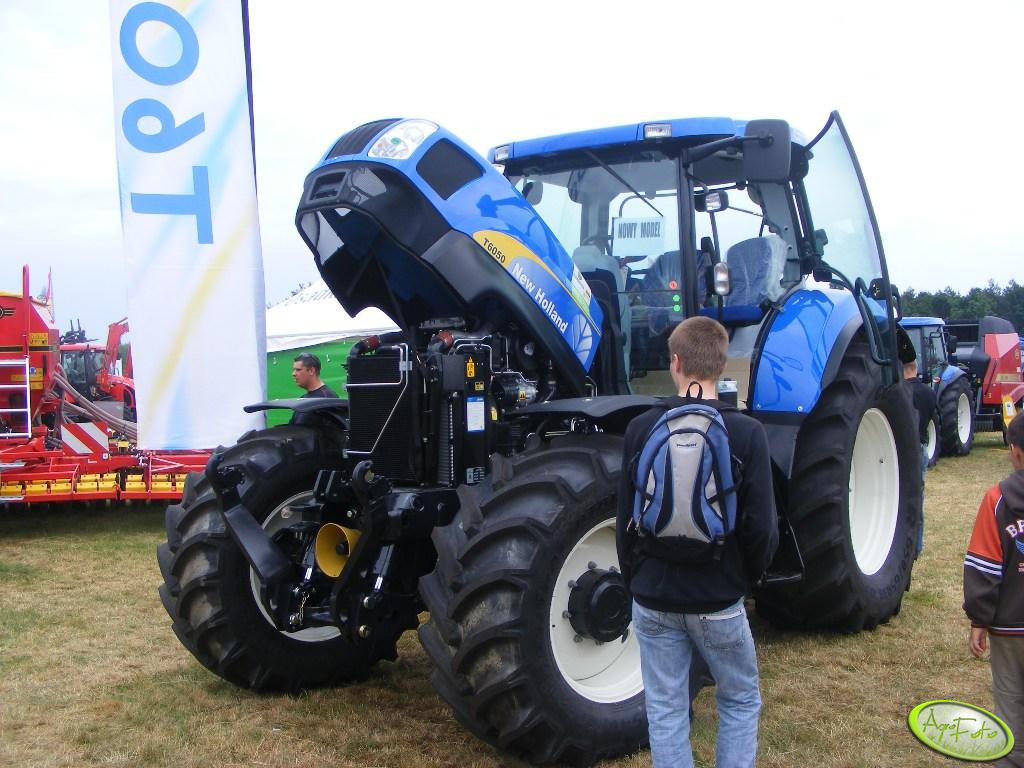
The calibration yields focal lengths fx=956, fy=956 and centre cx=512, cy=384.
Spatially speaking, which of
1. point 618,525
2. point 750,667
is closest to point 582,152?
point 618,525

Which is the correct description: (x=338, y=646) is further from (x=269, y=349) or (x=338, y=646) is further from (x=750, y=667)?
(x=269, y=349)

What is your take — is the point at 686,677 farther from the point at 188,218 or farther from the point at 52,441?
the point at 52,441

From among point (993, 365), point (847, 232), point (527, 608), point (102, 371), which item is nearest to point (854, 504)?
point (847, 232)

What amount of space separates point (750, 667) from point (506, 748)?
110cm

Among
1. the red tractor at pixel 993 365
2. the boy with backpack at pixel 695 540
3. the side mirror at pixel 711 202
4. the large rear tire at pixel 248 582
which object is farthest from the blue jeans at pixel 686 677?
the red tractor at pixel 993 365

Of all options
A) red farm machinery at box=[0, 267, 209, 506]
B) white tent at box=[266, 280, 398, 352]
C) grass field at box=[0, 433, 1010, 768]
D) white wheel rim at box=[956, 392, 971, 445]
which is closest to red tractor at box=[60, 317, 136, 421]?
white tent at box=[266, 280, 398, 352]

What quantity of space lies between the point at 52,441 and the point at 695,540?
29.7ft

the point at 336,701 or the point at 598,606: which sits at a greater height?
the point at 598,606

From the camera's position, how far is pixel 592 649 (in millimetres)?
3744

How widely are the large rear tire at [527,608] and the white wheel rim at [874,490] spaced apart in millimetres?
2397

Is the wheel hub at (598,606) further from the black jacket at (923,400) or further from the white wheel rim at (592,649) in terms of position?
the black jacket at (923,400)

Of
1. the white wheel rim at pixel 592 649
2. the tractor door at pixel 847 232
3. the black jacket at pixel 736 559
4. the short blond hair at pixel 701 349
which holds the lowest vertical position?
the white wheel rim at pixel 592 649

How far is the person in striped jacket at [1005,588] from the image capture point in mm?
2994

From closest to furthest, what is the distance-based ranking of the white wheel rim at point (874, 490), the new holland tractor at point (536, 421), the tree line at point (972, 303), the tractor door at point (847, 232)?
the new holland tractor at point (536, 421) < the tractor door at point (847, 232) < the white wheel rim at point (874, 490) < the tree line at point (972, 303)
